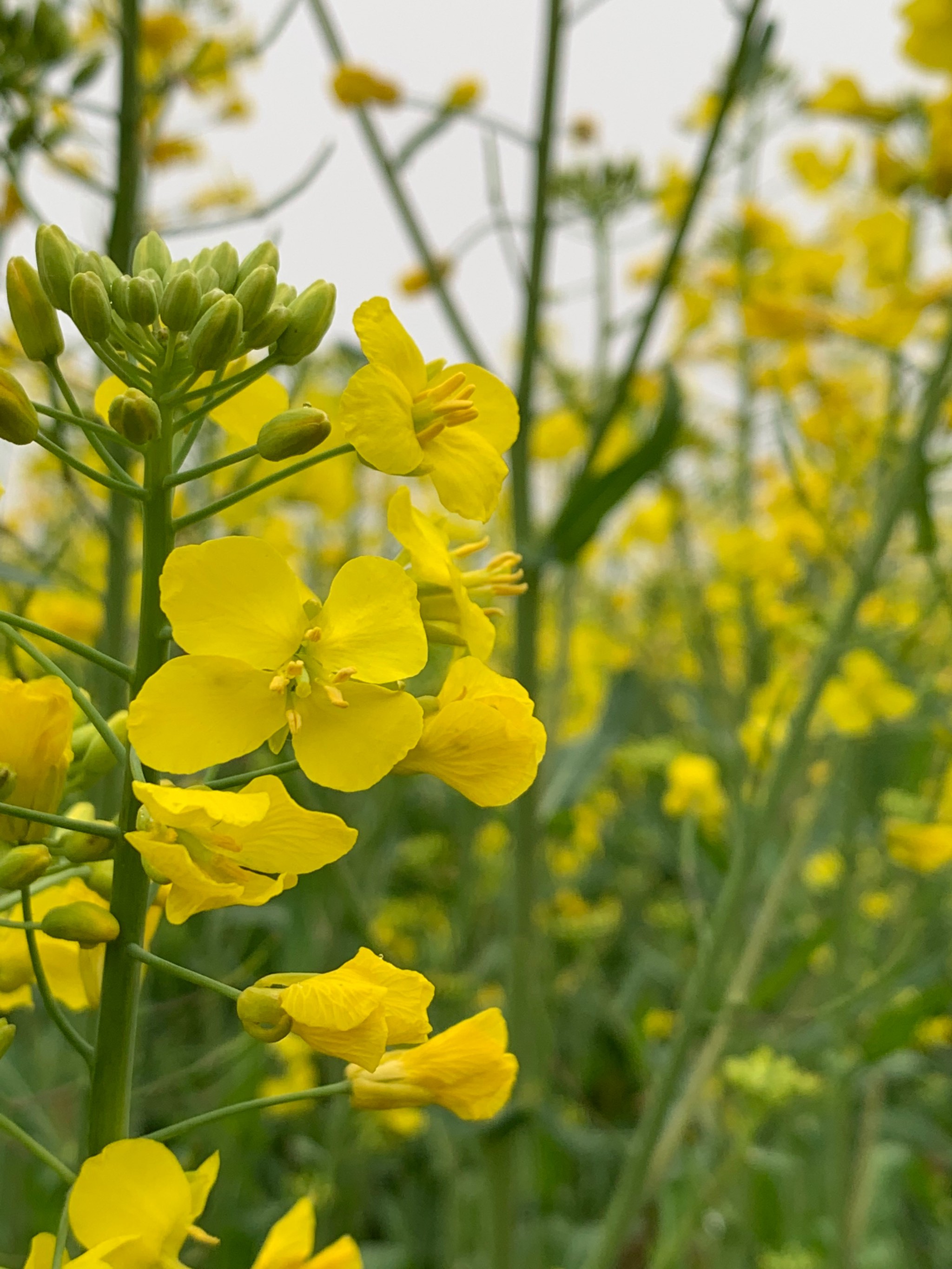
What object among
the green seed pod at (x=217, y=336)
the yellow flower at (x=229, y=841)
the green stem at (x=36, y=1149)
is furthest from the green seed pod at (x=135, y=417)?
the green stem at (x=36, y=1149)

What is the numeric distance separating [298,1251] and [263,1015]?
13 centimetres

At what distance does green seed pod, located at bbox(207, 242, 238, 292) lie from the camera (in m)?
0.58

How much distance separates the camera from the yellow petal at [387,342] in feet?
1.66

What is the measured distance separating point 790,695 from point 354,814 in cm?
98

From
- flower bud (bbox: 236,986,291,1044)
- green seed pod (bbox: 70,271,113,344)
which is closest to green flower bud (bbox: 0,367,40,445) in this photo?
green seed pod (bbox: 70,271,113,344)

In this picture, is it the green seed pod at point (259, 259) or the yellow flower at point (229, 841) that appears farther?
the green seed pod at point (259, 259)

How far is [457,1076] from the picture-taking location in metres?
0.53

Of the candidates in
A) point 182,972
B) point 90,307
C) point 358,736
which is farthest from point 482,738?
point 90,307

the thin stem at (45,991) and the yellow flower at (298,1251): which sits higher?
the thin stem at (45,991)

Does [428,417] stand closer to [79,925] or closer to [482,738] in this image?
[482,738]

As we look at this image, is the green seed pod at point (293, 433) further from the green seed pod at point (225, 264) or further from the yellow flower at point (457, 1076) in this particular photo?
the yellow flower at point (457, 1076)

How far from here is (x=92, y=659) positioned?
0.47 meters

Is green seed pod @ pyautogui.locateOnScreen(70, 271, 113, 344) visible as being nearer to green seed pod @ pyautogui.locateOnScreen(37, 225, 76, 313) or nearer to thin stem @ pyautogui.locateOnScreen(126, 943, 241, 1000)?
green seed pod @ pyautogui.locateOnScreen(37, 225, 76, 313)

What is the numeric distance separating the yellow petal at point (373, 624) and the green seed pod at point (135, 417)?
11cm
